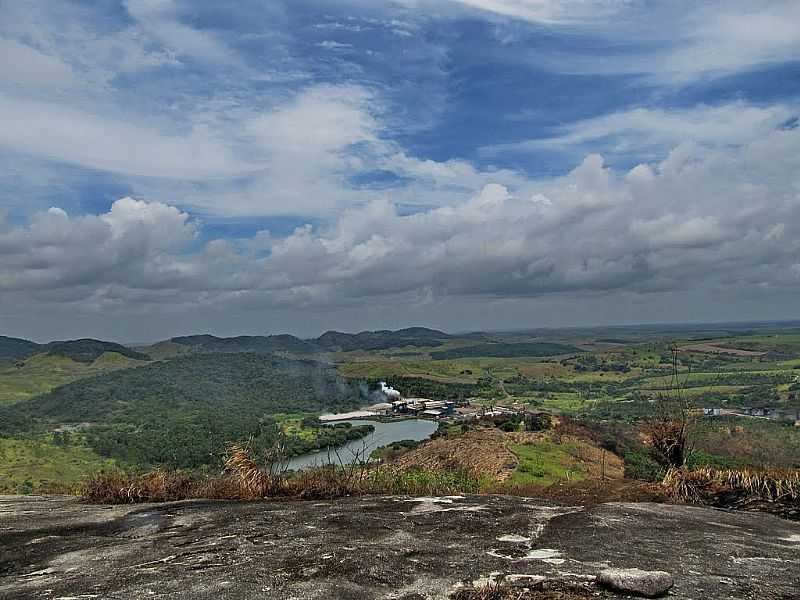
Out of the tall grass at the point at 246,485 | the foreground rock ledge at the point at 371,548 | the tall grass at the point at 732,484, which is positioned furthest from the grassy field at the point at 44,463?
the tall grass at the point at 732,484

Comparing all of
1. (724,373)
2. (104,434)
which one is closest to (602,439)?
(104,434)

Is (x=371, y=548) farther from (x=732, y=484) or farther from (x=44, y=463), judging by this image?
(x=44, y=463)

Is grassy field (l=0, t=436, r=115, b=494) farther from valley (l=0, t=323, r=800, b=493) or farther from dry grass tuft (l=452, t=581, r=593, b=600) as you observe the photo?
dry grass tuft (l=452, t=581, r=593, b=600)

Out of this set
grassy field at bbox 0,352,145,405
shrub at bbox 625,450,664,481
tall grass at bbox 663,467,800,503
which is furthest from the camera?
grassy field at bbox 0,352,145,405

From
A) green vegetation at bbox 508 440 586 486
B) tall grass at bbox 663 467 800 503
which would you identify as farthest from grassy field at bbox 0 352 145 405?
tall grass at bbox 663 467 800 503

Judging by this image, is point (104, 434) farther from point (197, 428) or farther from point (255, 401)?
point (255, 401)

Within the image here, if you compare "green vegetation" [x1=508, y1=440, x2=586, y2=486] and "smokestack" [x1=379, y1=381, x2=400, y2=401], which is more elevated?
"green vegetation" [x1=508, y1=440, x2=586, y2=486]

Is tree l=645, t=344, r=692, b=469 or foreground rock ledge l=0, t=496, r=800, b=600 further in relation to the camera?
tree l=645, t=344, r=692, b=469
